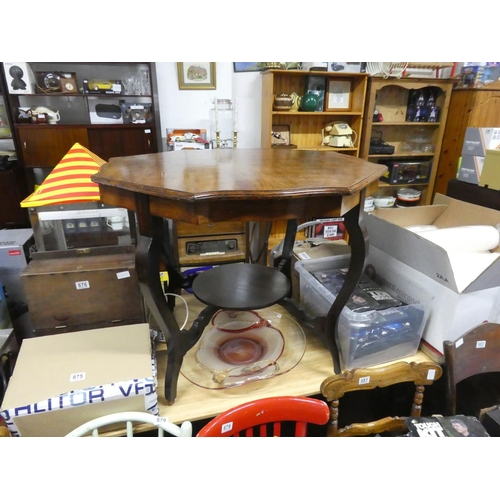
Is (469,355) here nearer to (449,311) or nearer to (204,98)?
(449,311)

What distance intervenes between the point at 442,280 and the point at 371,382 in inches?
16.0

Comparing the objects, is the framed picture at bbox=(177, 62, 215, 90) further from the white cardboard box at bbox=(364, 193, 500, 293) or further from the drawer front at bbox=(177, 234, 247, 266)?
the white cardboard box at bbox=(364, 193, 500, 293)

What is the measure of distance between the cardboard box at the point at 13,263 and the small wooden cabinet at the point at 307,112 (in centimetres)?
174

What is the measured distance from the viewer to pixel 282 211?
807 mm

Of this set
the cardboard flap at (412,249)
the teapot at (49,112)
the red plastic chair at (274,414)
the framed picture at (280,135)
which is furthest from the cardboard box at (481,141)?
the teapot at (49,112)

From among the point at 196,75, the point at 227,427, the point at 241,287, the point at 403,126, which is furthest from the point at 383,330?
the point at 403,126

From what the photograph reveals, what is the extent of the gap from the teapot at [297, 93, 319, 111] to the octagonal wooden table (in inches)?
60.3

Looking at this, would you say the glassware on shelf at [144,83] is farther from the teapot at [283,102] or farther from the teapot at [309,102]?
the teapot at [309,102]

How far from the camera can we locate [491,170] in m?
1.69

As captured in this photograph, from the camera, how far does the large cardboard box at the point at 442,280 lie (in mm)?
1076

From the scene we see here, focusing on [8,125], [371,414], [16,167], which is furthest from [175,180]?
[8,125]

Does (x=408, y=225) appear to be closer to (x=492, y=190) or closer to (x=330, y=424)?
(x=492, y=190)

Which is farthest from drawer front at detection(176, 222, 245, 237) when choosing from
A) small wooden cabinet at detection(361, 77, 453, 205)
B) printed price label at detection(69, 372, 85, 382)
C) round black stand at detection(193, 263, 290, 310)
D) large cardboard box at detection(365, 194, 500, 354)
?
small wooden cabinet at detection(361, 77, 453, 205)

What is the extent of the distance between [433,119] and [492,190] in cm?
152
